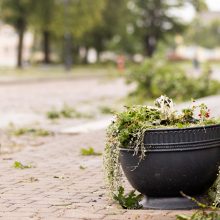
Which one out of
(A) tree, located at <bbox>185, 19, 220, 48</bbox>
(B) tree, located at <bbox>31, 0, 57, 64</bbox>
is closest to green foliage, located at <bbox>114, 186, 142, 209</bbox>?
(B) tree, located at <bbox>31, 0, 57, 64</bbox>

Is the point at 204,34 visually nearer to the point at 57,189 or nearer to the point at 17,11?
the point at 17,11

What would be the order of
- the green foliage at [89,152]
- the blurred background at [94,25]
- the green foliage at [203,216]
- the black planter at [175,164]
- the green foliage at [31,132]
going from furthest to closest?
the blurred background at [94,25], the green foliage at [31,132], the green foliage at [89,152], the black planter at [175,164], the green foliage at [203,216]

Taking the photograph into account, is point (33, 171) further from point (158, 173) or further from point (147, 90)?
point (147, 90)

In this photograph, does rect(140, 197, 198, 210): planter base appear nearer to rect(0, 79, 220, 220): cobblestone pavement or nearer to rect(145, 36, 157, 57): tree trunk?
rect(0, 79, 220, 220): cobblestone pavement

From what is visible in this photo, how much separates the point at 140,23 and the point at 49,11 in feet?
95.9

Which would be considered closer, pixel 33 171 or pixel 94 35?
pixel 33 171

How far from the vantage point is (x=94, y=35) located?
74.7m

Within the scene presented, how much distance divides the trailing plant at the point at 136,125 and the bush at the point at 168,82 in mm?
13760

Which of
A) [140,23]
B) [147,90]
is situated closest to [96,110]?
[147,90]

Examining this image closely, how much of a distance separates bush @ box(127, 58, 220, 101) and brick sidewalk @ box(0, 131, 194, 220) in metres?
9.82

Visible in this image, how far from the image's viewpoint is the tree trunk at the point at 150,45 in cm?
8498

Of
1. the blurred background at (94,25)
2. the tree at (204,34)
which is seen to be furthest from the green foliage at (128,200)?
the tree at (204,34)

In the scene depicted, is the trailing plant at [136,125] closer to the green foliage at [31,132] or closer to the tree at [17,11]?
the green foliage at [31,132]

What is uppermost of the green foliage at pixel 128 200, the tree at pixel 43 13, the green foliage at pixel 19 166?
the tree at pixel 43 13
